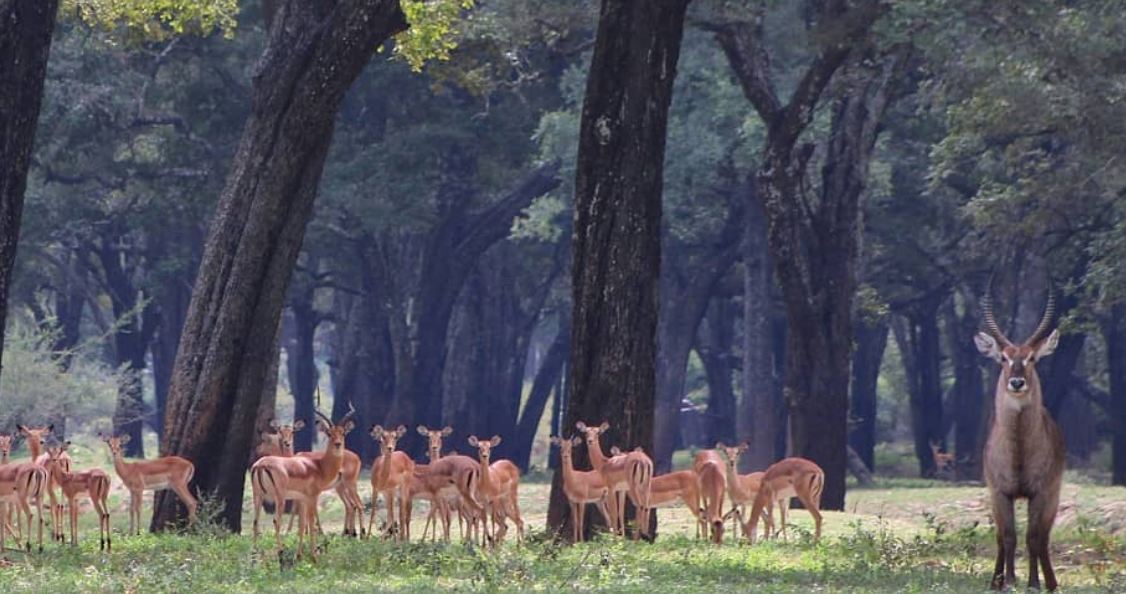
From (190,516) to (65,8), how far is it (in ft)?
25.7

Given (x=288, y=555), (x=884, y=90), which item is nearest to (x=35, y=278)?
(x=884, y=90)

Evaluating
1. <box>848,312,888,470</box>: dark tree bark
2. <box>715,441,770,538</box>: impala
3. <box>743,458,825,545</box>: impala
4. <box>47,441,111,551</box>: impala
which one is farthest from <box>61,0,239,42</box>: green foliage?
<box>848,312,888,470</box>: dark tree bark

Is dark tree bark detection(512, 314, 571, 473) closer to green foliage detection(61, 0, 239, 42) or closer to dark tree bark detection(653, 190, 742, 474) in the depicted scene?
dark tree bark detection(653, 190, 742, 474)

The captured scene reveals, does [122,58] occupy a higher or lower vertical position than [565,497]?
higher

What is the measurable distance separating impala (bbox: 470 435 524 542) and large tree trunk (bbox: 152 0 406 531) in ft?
7.58

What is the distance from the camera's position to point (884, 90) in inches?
1132

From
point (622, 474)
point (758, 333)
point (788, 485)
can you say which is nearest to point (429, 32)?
point (788, 485)

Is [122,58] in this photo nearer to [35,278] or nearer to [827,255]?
[35,278]

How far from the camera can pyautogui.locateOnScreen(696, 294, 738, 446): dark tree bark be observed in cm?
5497

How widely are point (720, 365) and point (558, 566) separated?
41.6m

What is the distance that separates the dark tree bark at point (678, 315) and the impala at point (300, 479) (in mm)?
28463

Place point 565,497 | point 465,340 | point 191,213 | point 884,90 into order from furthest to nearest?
point 465,340 → point 191,213 → point 884,90 → point 565,497

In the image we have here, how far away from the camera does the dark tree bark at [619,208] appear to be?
1850 cm

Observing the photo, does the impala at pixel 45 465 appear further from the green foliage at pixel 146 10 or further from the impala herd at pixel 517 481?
the green foliage at pixel 146 10
